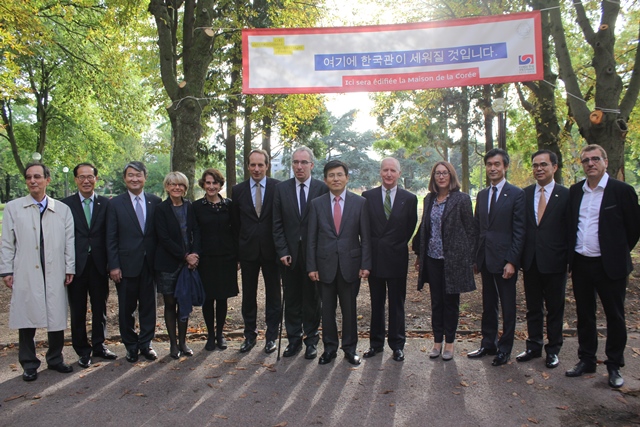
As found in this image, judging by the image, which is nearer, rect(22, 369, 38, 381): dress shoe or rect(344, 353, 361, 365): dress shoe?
rect(22, 369, 38, 381): dress shoe

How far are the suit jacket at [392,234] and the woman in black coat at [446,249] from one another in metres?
0.22

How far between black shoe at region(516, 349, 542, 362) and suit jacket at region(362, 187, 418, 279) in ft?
4.81

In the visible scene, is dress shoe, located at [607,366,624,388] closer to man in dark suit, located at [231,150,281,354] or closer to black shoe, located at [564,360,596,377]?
black shoe, located at [564,360,596,377]

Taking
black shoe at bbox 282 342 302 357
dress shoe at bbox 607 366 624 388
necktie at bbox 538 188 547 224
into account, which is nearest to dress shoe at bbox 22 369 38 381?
black shoe at bbox 282 342 302 357

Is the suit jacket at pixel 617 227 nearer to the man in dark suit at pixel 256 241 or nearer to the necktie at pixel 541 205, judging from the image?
the necktie at pixel 541 205

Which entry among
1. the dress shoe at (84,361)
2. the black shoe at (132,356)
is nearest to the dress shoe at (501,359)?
the black shoe at (132,356)

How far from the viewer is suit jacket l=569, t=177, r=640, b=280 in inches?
178

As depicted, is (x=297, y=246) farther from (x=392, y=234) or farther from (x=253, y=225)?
(x=392, y=234)

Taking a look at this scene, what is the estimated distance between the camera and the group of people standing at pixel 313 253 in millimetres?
4918

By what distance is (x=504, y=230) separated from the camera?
514 cm

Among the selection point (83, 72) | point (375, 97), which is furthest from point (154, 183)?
point (375, 97)

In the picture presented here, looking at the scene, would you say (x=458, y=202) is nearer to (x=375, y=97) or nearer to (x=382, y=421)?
(x=382, y=421)

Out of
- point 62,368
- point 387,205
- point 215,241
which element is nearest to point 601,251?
point 387,205

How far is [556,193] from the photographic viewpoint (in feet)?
16.5
